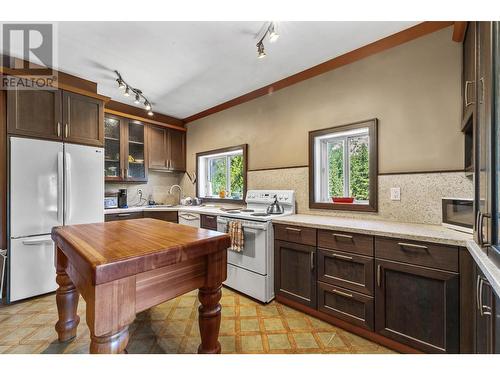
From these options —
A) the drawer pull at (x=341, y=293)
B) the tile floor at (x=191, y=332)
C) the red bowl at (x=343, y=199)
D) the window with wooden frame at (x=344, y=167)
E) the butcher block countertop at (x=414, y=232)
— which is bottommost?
the tile floor at (x=191, y=332)

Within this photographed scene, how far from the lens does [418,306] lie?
148cm

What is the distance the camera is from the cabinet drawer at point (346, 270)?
5.58 ft

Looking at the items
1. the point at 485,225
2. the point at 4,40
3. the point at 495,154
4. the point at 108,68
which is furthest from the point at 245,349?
the point at 4,40

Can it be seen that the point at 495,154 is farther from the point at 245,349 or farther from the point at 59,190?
the point at 59,190

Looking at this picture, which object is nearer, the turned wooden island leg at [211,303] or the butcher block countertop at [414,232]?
the turned wooden island leg at [211,303]

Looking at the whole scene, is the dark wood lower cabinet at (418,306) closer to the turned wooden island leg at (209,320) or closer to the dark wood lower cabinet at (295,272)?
the dark wood lower cabinet at (295,272)

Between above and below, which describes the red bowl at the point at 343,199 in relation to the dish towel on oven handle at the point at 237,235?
above

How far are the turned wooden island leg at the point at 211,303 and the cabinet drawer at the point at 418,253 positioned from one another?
3.87 feet

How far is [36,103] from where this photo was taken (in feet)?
7.82

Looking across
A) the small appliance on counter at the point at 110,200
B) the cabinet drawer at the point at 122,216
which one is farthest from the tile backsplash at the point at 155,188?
the cabinet drawer at the point at 122,216

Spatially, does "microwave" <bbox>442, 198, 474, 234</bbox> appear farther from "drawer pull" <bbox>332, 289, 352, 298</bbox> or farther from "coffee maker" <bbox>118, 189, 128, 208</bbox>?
"coffee maker" <bbox>118, 189, 128, 208</bbox>

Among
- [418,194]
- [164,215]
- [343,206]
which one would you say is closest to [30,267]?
[164,215]

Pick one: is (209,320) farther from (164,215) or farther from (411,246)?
(164,215)

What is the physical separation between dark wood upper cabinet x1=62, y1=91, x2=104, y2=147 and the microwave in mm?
3668
